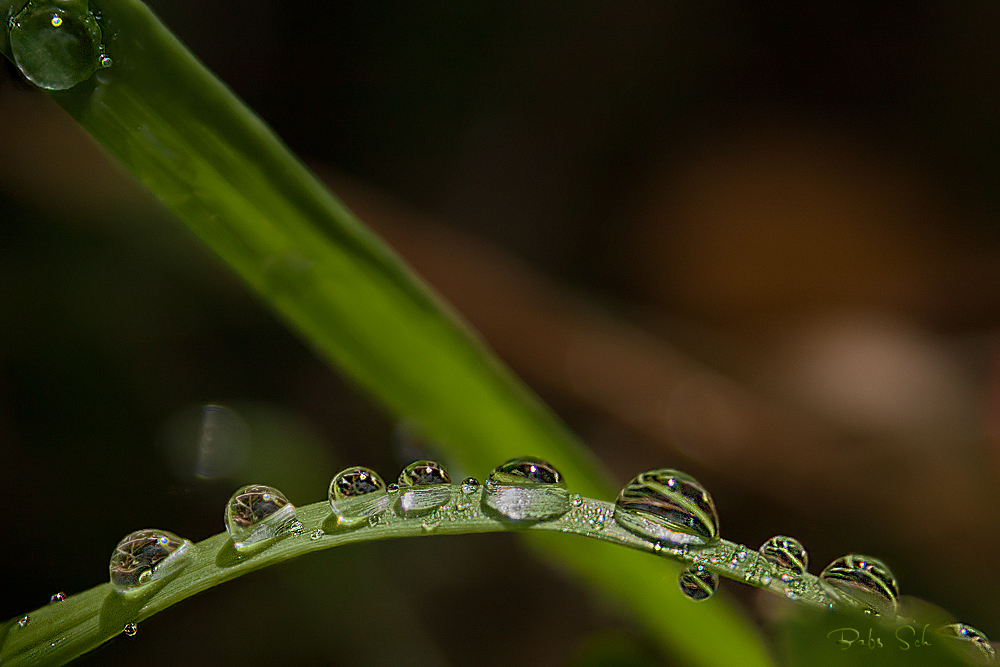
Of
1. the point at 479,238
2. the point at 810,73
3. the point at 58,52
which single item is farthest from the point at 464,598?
the point at 810,73

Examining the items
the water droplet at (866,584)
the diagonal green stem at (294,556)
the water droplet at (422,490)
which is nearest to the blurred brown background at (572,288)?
the diagonal green stem at (294,556)

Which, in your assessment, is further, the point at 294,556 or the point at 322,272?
the point at 322,272

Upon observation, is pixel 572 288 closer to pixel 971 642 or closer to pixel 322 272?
pixel 322 272

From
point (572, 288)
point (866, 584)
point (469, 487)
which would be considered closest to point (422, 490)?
point (469, 487)

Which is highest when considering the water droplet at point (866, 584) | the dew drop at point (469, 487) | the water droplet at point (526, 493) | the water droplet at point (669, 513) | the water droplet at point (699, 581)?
the water droplet at point (866, 584)

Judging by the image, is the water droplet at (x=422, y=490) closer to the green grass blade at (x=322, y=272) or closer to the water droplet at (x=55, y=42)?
the green grass blade at (x=322, y=272)

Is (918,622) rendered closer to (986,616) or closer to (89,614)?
(89,614)

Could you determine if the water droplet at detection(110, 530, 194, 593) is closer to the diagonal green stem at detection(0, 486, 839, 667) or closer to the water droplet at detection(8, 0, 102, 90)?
the diagonal green stem at detection(0, 486, 839, 667)
